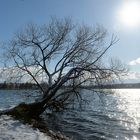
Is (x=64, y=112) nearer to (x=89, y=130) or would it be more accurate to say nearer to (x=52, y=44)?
(x=52, y=44)

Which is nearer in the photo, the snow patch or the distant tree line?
the snow patch

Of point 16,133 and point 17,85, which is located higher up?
point 17,85

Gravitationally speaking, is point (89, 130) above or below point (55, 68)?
below

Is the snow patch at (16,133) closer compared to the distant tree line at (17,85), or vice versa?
the snow patch at (16,133)

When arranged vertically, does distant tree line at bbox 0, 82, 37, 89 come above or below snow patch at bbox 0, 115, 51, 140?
above

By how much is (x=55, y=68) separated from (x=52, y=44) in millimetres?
2569

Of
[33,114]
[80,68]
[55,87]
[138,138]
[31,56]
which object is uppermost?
→ [31,56]

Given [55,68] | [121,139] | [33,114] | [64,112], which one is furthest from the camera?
[64,112]

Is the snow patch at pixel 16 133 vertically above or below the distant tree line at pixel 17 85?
below

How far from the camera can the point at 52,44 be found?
27.0 m

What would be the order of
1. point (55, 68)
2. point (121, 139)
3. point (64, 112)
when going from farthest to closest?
point (64, 112) < point (55, 68) < point (121, 139)

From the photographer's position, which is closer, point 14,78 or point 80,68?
point 80,68

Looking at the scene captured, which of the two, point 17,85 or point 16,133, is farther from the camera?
point 17,85

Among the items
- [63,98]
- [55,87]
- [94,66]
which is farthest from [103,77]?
[63,98]
